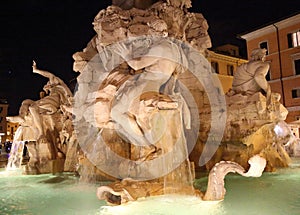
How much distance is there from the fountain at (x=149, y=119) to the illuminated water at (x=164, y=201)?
0.58ft

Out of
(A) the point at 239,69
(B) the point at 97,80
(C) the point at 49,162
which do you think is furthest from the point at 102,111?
(A) the point at 239,69

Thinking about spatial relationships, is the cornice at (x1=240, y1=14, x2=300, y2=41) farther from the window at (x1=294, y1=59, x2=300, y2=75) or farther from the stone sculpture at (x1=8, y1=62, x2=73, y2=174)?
the stone sculpture at (x1=8, y1=62, x2=73, y2=174)

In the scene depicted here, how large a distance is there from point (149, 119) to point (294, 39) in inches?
939

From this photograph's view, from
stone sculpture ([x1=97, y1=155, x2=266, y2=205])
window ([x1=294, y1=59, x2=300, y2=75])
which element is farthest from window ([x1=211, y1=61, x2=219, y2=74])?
stone sculpture ([x1=97, y1=155, x2=266, y2=205])

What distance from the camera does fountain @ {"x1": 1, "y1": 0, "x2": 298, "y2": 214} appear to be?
5203mm

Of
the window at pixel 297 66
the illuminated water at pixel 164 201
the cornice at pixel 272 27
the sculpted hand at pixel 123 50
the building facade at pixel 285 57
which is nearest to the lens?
the illuminated water at pixel 164 201

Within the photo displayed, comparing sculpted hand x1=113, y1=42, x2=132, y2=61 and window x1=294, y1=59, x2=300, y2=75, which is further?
window x1=294, y1=59, x2=300, y2=75

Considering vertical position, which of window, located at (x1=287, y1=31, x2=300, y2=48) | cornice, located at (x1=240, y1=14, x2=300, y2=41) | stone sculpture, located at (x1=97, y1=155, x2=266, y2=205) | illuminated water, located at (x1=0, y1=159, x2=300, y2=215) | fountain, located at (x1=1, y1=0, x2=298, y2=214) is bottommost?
illuminated water, located at (x1=0, y1=159, x2=300, y2=215)

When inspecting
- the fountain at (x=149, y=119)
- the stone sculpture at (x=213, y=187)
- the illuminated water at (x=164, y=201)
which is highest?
the fountain at (x=149, y=119)

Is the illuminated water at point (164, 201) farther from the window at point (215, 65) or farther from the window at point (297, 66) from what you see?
the window at point (297, 66)

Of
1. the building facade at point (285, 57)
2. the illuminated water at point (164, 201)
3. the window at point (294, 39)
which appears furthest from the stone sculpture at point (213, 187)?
the window at point (294, 39)

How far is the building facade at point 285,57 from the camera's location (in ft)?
82.8

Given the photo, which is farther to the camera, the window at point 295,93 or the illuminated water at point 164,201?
the window at point 295,93

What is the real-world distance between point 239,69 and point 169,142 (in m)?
4.50
